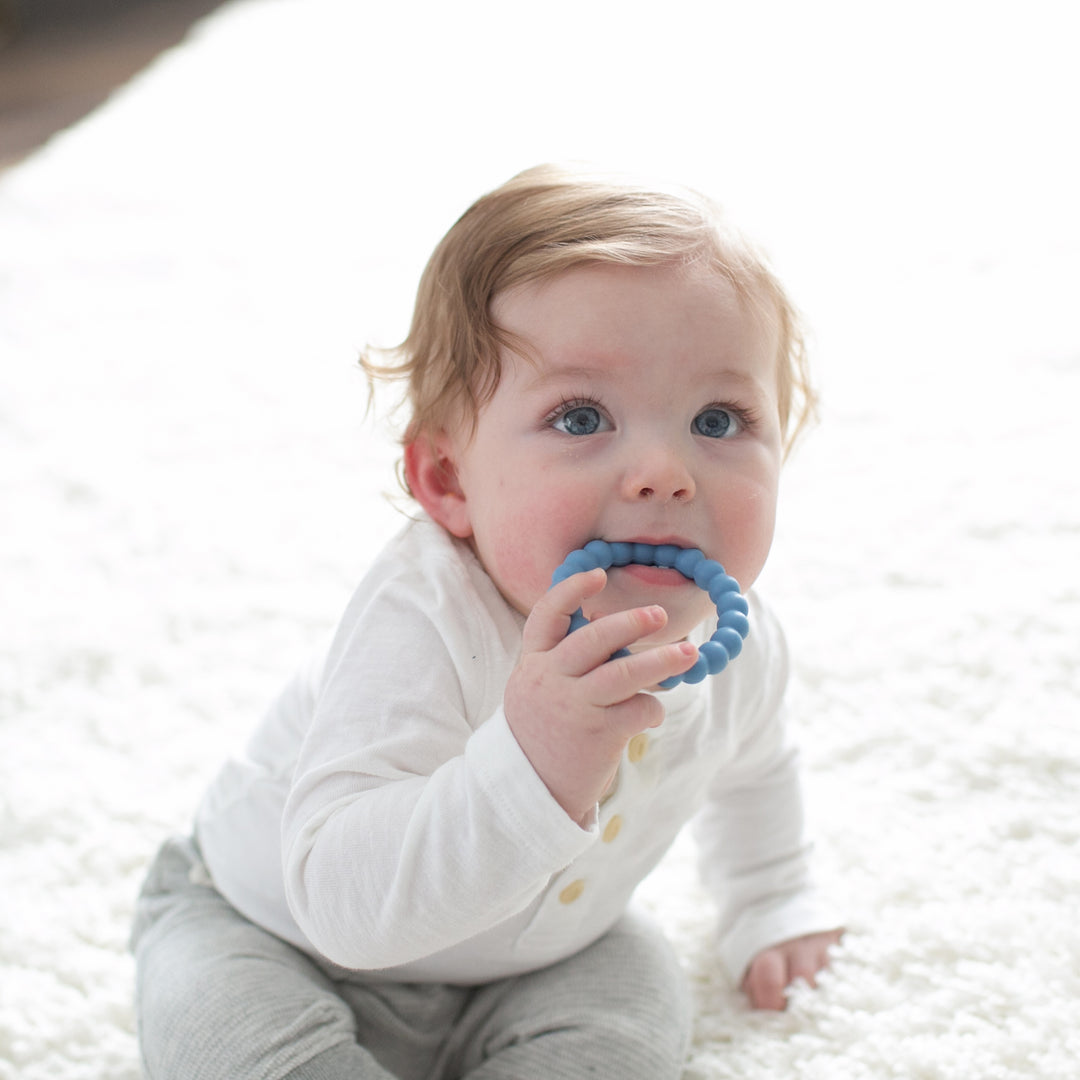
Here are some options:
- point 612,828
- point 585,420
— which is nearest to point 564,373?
point 585,420

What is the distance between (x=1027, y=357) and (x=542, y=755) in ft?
3.82

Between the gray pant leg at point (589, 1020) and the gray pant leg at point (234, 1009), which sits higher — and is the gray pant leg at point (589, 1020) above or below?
below

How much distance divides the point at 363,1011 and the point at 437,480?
0.31 meters

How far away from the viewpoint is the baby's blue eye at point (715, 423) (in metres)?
0.67

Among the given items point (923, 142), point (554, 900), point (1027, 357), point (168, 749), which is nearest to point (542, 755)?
point (554, 900)

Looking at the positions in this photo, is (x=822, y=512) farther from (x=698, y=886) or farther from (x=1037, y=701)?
(x=698, y=886)

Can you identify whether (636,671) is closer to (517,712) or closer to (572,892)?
(517,712)

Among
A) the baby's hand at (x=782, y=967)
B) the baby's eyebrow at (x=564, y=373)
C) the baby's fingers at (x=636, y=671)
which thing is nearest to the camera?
the baby's fingers at (x=636, y=671)

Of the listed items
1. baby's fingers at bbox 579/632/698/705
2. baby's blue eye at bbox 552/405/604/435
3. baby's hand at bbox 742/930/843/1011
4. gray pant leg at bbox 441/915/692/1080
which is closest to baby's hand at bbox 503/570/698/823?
baby's fingers at bbox 579/632/698/705

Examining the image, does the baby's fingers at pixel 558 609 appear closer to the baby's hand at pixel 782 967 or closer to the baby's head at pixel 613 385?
the baby's head at pixel 613 385

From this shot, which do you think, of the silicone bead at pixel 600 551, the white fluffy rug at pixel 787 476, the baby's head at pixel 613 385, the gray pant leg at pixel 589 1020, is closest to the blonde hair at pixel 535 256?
the baby's head at pixel 613 385

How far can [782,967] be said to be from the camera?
842 millimetres

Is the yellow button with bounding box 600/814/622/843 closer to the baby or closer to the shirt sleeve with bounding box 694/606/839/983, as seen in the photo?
the baby

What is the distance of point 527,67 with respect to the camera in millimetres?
2588
